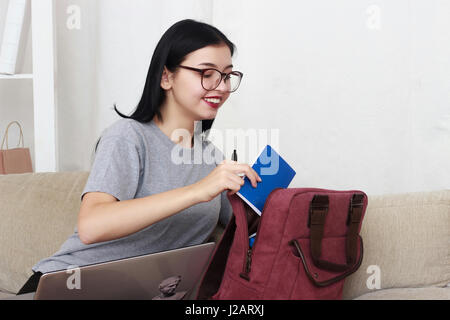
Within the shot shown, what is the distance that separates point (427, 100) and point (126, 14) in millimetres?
1172

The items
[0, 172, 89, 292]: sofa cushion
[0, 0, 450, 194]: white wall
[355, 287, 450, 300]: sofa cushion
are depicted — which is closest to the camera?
[355, 287, 450, 300]: sofa cushion

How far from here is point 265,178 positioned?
0.99m

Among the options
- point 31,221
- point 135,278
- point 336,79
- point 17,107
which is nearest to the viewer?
point 135,278

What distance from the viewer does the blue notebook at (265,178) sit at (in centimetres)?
96

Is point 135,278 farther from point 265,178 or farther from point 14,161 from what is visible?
point 14,161

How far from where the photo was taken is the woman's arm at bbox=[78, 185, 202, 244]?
995 mm

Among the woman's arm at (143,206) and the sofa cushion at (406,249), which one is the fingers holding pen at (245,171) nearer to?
the woman's arm at (143,206)

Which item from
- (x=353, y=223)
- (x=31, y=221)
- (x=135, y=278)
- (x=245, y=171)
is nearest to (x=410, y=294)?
(x=353, y=223)

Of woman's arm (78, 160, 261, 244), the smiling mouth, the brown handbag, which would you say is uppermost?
the smiling mouth

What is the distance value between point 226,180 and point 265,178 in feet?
0.28

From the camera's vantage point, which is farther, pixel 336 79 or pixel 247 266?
pixel 336 79

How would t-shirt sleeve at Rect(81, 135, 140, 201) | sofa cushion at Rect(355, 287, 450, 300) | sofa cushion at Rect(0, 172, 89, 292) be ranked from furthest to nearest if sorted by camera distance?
sofa cushion at Rect(0, 172, 89, 292)
sofa cushion at Rect(355, 287, 450, 300)
t-shirt sleeve at Rect(81, 135, 140, 201)

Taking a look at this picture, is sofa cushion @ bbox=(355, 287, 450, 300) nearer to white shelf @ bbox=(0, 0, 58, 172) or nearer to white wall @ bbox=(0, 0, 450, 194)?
white wall @ bbox=(0, 0, 450, 194)

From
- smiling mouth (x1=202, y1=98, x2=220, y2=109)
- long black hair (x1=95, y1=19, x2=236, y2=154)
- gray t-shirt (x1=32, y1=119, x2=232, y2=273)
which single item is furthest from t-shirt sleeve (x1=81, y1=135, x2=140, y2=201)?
smiling mouth (x1=202, y1=98, x2=220, y2=109)
